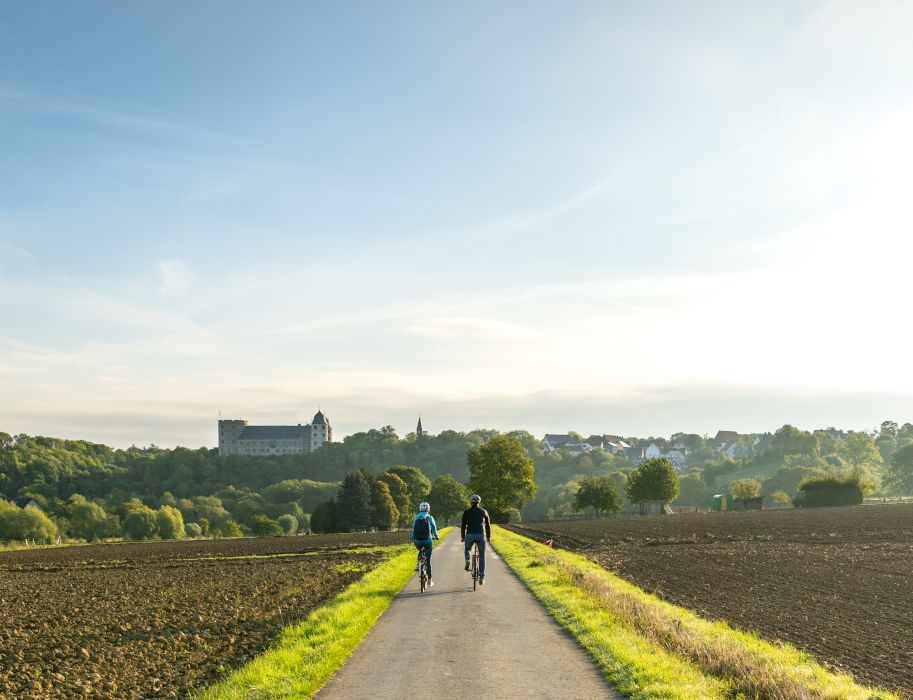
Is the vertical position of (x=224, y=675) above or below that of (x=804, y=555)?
above

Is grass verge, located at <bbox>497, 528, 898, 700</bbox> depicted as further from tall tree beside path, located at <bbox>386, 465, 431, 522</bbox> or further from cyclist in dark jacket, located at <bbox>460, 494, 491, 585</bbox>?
tall tree beside path, located at <bbox>386, 465, 431, 522</bbox>

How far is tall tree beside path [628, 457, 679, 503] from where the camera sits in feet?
405

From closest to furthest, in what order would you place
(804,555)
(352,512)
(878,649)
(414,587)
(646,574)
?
(878,649), (414,587), (646,574), (804,555), (352,512)

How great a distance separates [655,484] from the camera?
12325 cm

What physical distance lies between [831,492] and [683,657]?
126811 mm

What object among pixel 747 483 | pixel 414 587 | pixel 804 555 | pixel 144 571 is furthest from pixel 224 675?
pixel 747 483

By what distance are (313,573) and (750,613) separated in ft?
58.3

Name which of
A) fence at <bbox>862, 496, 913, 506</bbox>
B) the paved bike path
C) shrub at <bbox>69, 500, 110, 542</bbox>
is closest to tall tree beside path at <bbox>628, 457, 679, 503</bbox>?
fence at <bbox>862, 496, 913, 506</bbox>

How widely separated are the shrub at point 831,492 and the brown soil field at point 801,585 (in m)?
73.4

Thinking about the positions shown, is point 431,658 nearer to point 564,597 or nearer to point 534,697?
point 534,697

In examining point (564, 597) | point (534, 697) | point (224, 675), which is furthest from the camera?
point (564, 597)

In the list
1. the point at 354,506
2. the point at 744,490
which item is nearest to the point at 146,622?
the point at 354,506

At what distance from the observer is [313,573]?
105 feet

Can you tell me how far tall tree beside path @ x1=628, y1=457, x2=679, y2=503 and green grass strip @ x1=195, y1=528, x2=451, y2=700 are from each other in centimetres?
10831
